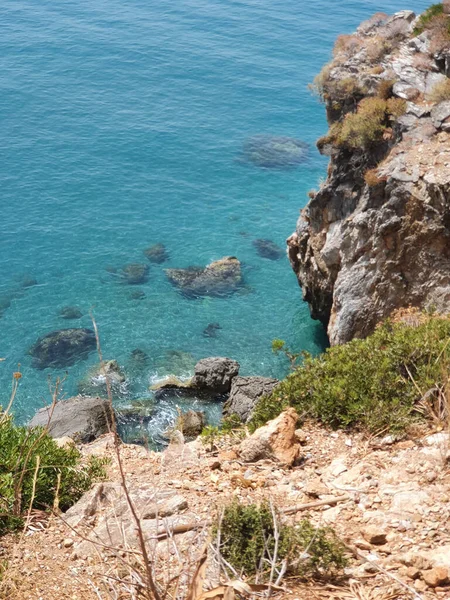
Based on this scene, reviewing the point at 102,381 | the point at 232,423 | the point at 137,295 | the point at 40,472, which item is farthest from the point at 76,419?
the point at 40,472

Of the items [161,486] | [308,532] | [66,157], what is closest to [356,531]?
[308,532]

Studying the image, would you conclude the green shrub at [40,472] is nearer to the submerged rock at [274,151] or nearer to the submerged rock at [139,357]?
the submerged rock at [139,357]

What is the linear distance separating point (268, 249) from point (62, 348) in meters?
13.4

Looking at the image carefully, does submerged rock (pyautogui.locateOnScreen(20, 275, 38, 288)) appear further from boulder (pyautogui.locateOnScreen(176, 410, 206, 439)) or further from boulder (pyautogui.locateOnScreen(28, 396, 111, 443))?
boulder (pyautogui.locateOnScreen(176, 410, 206, 439))

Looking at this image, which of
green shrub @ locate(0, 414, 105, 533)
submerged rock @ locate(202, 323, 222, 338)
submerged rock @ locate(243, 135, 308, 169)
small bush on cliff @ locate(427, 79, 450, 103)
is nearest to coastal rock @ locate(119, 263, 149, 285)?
submerged rock @ locate(202, 323, 222, 338)

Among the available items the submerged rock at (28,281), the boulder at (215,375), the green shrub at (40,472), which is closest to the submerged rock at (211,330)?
the boulder at (215,375)

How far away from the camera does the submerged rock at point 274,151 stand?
46475 mm

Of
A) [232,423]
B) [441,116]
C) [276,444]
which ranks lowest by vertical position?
[232,423]

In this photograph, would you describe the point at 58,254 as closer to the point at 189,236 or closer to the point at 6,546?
the point at 189,236

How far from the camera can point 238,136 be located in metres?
50.1

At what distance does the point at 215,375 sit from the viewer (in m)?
25.4

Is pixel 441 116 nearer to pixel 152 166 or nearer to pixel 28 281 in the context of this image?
pixel 28 281

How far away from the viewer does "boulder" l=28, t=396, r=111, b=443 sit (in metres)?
21.7

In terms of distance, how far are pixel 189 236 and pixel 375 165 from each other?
51.5 ft
